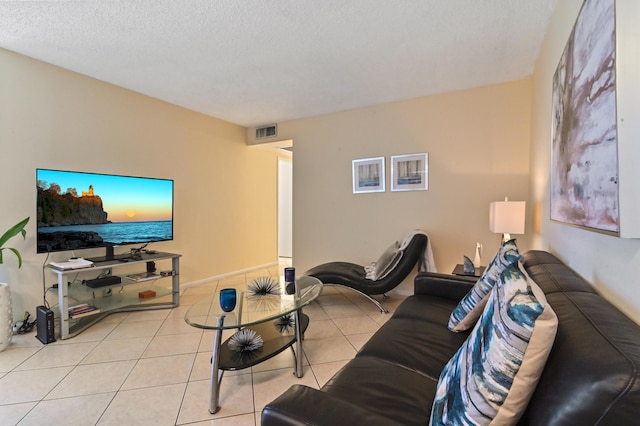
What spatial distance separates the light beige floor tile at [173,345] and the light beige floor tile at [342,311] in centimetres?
127

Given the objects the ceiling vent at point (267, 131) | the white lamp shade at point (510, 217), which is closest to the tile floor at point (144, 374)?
the white lamp shade at point (510, 217)

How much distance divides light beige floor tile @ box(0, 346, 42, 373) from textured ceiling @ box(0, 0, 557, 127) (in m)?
2.44

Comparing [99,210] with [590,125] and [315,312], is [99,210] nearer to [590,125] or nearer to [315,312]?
[315,312]

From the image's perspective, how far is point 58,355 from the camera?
2.20m

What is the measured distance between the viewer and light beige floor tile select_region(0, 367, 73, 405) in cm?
171

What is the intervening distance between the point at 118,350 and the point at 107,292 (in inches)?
42.6

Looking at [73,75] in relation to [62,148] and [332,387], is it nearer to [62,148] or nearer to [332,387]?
[62,148]

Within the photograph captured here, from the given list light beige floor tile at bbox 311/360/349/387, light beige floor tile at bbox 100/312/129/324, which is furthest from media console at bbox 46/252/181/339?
light beige floor tile at bbox 311/360/349/387

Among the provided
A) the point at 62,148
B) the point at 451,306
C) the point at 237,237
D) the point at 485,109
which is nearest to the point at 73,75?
the point at 62,148

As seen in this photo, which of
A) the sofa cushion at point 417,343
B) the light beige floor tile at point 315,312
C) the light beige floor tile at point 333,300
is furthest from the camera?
the light beige floor tile at point 333,300

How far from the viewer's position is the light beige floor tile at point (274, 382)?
175cm

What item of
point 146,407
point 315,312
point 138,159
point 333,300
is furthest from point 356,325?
point 138,159

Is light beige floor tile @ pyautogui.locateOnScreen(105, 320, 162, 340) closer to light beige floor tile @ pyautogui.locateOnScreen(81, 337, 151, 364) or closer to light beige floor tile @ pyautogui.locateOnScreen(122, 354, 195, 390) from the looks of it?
light beige floor tile @ pyautogui.locateOnScreen(81, 337, 151, 364)

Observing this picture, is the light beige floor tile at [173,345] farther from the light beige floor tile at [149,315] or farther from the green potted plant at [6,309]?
the green potted plant at [6,309]
